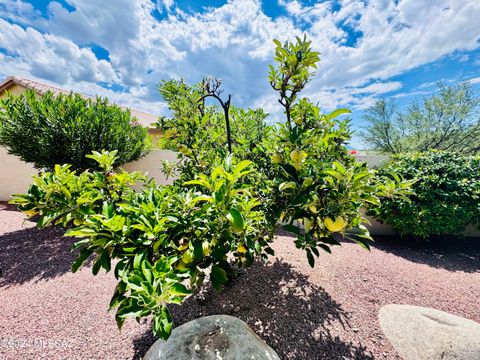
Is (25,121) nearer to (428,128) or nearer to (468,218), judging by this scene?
(468,218)

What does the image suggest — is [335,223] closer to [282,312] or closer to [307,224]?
[307,224]

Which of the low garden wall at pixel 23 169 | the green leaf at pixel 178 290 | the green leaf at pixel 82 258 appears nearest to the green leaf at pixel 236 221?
the green leaf at pixel 178 290

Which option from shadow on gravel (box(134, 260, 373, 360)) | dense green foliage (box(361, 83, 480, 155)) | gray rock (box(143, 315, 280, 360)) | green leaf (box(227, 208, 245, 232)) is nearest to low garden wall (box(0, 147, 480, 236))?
shadow on gravel (box(134, 260, 373, 360))

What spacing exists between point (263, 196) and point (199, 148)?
1082mm

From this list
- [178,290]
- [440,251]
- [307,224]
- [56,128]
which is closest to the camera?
[178,290]

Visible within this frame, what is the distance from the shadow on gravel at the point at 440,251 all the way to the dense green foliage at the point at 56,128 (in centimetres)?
694

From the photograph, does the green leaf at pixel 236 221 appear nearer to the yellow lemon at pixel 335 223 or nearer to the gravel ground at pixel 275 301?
the yellow lemon at pixel 335 223

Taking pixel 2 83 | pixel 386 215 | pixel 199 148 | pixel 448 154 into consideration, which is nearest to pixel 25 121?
pixel 199 148

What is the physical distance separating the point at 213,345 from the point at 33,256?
14.7ft

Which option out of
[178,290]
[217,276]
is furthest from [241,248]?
[178,290]

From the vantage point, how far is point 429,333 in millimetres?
2174

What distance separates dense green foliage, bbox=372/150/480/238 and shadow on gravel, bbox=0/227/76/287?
21.0 feet

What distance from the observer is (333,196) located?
152cm

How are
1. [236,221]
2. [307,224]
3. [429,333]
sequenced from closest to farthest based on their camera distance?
[236,221]
[307,224]
[429,333]
